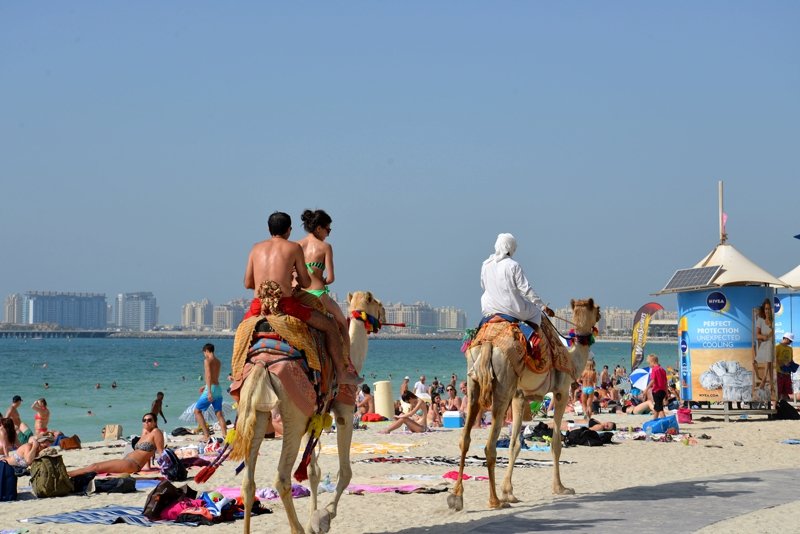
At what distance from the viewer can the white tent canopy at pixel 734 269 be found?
22656mm

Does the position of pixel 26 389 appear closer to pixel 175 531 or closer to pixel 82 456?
pixel 82 456

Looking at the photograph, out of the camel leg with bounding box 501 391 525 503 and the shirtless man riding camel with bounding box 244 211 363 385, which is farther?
the camel leg with bounding box 501 391 525 503

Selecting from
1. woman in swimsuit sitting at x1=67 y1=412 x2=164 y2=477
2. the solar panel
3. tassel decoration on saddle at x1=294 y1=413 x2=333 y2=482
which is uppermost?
the solar panel

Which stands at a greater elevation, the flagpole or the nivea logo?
the flagpole

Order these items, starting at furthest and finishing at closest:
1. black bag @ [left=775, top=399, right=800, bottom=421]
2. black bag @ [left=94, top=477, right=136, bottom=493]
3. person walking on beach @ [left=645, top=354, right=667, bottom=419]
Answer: person walking on beach @ [left=645, top=354, right=667, bottom=419] < black bag @ [left=775, top=399, right=800, bottom=421] < black bag @ [left=94, top=477, right=136, bottom=493]

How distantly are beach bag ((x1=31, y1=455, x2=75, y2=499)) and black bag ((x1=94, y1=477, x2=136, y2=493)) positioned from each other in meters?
0.33

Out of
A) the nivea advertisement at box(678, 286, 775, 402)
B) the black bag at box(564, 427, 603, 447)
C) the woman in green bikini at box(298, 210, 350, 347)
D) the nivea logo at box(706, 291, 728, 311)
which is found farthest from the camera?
the nivea logo at box(706, 291, 728, 311)

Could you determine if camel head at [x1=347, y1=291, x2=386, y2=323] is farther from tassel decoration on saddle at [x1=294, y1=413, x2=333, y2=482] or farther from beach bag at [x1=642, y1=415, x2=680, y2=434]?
beach bag at [x1=642, y1=415, x2=680, y2=434]

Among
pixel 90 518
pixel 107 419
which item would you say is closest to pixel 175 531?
pixel 90 518

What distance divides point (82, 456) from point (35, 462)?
23.9ft

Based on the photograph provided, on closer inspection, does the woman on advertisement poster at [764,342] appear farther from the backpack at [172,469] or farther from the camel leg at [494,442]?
the backpack at [172,469]

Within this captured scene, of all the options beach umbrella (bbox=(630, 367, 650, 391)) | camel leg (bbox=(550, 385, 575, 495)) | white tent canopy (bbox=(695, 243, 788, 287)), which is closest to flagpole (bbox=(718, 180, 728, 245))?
white tent canopy (bbox=(695, 243, 788, 287))

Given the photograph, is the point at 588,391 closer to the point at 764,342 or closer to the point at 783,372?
the point at 783,372

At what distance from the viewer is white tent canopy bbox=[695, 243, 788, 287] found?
22.7 metres
